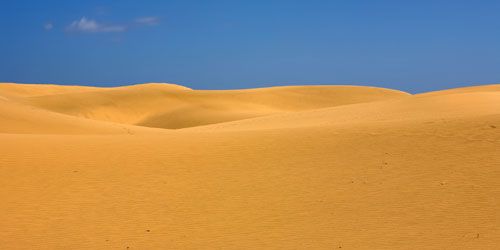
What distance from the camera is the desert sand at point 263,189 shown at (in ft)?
25.0

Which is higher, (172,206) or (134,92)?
(134,92)

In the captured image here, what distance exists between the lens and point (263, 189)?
31.8 ft

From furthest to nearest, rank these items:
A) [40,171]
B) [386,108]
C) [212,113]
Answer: [212,113]
[386,108]
[40,171]

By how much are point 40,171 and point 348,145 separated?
616cm

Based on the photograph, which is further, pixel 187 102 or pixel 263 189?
pixel 187 102

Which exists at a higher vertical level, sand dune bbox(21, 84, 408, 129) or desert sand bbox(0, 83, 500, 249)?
sand dune bbox(21, 84, 408, 129)

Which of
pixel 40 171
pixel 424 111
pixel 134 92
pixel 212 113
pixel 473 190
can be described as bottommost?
pixel 473 190

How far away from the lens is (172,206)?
896 cm

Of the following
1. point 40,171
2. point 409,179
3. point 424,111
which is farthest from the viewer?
point 424,111

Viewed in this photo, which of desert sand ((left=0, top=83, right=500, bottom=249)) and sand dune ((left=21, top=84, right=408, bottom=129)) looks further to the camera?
sand dune ((left=21, top=84, right=408, bottom=129))

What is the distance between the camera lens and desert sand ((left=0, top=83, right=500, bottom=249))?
7.63 metres

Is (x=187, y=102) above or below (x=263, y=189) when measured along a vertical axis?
above

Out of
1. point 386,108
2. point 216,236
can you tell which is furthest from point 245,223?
point 386,108

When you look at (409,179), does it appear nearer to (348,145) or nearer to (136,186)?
(348,145)
